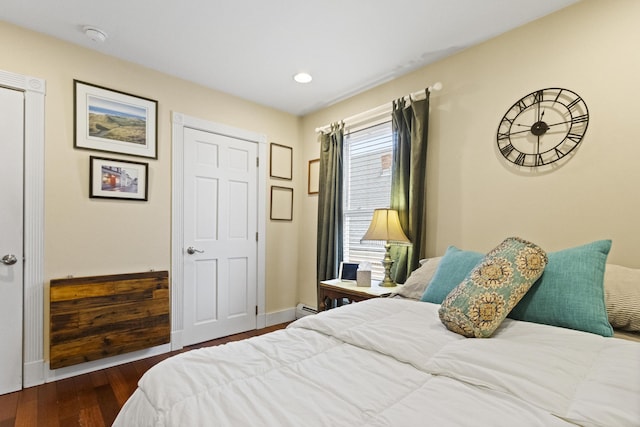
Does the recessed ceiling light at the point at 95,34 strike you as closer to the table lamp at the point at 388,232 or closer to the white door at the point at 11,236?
the white door at the point at 11,236

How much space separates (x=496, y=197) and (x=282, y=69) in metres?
2.02

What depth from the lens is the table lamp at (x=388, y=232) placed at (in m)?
2.56

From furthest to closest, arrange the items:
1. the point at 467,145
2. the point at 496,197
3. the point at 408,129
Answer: the point at 408,129 → the point at 467,145 → the point at 496,197

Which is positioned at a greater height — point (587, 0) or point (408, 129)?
point (587, 0)

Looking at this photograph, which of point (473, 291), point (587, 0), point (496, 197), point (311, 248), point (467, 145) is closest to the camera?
point (473, 291)

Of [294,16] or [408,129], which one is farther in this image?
[408,129]

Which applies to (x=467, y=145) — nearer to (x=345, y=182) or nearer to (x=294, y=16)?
(x=345, y=182)

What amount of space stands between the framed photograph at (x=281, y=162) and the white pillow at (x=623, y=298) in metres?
2.96

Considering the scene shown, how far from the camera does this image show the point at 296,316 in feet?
12.8

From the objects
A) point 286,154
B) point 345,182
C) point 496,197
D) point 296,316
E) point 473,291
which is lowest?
point 296,316

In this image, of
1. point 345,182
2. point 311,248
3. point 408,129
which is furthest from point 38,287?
point 408,129

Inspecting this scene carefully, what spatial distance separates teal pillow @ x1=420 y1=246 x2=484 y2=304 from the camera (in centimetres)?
179

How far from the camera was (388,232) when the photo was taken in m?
2.58

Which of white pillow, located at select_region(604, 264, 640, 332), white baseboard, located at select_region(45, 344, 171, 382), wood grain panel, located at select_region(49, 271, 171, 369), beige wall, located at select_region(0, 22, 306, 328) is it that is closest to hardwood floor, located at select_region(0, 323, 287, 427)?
white baseboard, located at select_region(45, 344, 171, 382)
